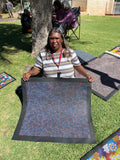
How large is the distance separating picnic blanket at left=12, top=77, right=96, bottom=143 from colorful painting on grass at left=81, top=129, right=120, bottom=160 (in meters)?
0.24

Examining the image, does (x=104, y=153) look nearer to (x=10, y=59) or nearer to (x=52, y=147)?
(x=52, y=147)

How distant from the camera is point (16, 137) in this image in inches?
93.9

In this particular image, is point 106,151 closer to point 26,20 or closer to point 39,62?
point 39,62

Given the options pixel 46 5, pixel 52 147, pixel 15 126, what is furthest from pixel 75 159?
pixel 46 5

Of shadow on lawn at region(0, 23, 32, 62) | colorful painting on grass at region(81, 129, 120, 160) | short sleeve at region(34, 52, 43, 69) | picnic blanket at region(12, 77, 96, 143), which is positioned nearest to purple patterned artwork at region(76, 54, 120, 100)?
picnic blanket at region(12, 77, 96, 143)

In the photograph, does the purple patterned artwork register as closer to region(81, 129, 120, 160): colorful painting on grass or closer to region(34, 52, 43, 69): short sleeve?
region(81, 129, 120, 160): colorful painting on grass

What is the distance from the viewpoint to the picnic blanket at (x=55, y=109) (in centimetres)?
239

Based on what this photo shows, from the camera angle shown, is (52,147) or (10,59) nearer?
(52,147)

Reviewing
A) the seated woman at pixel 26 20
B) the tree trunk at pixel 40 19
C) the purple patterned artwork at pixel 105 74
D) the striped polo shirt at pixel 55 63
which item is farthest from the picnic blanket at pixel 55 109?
the seated woman at pixel 26 20

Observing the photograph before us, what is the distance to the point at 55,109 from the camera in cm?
259

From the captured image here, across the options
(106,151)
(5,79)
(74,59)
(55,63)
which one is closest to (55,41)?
(55,63)

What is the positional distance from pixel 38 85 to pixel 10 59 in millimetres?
3363

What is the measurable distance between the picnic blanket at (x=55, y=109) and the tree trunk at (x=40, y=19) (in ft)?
10.00

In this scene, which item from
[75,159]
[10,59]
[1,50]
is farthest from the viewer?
[1,50]
